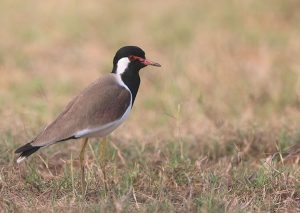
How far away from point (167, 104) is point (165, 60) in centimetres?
159

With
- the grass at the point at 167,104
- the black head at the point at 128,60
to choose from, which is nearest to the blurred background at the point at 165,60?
the grass at the point at 167,104

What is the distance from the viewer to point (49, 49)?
29.9 feet

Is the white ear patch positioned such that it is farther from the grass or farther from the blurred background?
the blurred background

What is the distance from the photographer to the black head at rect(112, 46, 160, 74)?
4.74 m

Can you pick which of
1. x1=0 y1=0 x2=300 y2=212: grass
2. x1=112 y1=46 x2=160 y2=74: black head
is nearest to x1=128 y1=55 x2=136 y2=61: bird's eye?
x1=112 y1=46 x2=160 y2=74: black head

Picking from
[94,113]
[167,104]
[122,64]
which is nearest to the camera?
[94,113]

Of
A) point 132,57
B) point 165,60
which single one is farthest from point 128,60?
point 165,60

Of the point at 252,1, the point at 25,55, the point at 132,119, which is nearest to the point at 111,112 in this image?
the point at 132,119

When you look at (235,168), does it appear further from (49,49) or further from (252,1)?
(252,1)

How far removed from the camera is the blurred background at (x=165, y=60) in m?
6.83

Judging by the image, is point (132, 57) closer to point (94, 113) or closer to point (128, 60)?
point (128, 60)

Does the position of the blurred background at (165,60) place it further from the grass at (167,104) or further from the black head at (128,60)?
the black head at (128,60)

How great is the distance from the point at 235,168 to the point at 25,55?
422cm

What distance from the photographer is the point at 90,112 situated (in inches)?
179
